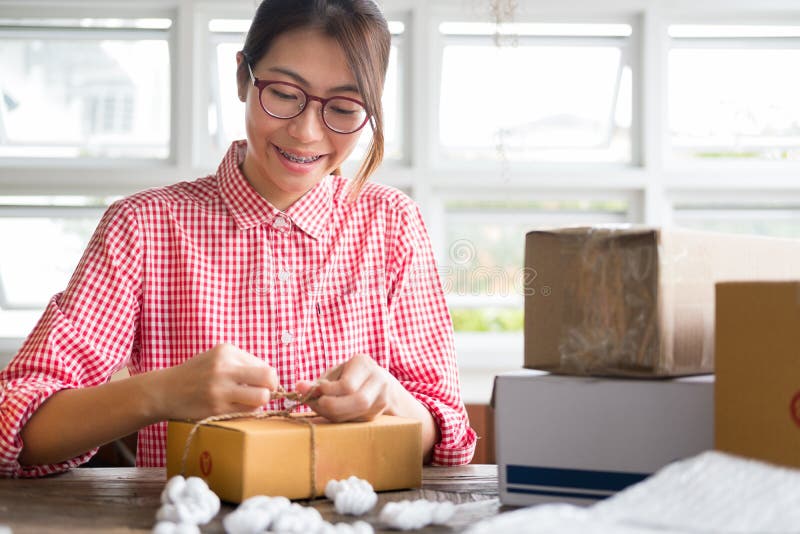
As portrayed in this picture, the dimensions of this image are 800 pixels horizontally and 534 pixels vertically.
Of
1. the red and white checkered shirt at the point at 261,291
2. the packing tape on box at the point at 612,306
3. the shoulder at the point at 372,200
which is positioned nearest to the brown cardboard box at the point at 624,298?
the packing tape on box at the point at 612,306

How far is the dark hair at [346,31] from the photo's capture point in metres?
1.40

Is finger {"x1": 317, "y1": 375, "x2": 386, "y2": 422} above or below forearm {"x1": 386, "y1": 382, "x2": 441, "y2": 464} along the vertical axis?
above

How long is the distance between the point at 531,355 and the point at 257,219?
2.35 feet

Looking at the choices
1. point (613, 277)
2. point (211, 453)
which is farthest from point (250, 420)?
point (613, 277)

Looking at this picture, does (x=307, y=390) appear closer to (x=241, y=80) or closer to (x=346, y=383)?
(x=346, y=383)

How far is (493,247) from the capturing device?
325cm

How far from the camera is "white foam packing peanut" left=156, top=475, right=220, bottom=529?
811 mm

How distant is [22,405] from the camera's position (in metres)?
1.20

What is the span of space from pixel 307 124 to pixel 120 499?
651 millimetres

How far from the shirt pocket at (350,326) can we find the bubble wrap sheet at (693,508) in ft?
2.74

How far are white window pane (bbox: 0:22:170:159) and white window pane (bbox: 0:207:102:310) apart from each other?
8.5 inches

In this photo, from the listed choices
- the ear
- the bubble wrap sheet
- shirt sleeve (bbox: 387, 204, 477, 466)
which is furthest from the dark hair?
the bubble wrap sheet

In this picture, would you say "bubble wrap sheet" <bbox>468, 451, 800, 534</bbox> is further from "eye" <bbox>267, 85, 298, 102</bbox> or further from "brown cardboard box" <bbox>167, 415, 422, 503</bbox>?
"eye" <bbox>267, 85, 298, 102</bbox>

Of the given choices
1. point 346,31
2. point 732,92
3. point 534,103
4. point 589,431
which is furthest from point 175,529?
point 732,92
